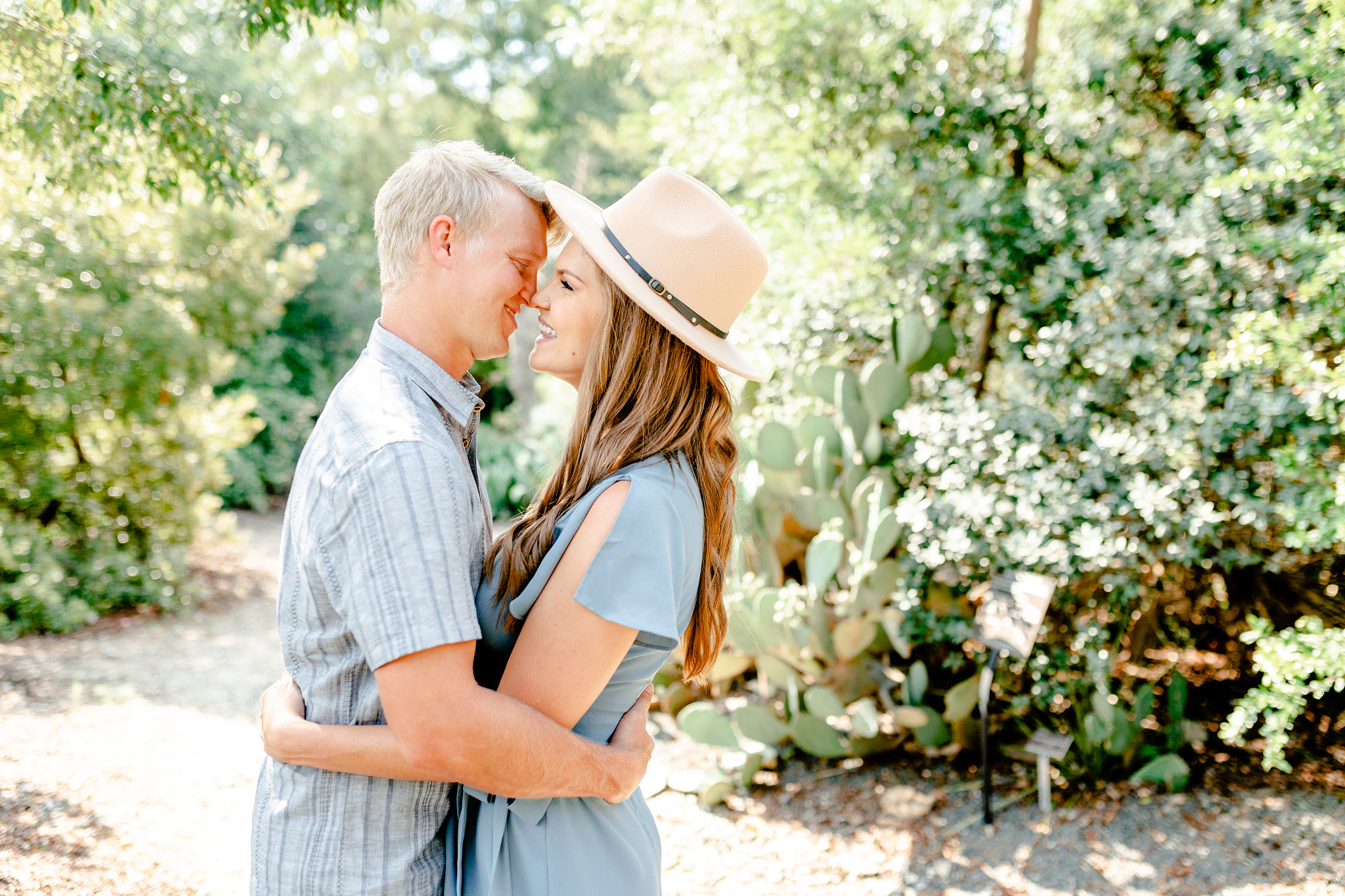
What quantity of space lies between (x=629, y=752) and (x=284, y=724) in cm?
57

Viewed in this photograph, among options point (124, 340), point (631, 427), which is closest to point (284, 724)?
point (631, 427)

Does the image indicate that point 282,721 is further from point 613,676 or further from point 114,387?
point 114,387

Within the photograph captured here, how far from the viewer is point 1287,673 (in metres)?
2.85

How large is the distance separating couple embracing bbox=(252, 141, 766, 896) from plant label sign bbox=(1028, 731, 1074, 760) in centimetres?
252

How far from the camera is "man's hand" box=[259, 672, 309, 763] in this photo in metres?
1.35

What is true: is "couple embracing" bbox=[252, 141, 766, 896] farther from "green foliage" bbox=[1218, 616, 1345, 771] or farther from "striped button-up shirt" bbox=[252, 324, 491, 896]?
"green foliage" bbox=[1218, 616, 1345, 771]

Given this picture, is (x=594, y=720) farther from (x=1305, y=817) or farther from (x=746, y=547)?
(x=1305, y=817)

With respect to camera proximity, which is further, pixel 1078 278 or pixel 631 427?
pixel 1078 278

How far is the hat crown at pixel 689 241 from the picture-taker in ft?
5.04

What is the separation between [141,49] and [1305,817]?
5592mm

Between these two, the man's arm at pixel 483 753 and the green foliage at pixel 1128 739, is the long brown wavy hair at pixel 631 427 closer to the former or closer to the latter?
the man's arm at pixel 483 753

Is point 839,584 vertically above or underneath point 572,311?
underneath

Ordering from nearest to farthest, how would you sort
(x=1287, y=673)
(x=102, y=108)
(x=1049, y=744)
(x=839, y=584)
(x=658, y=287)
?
1. (x=658, y=287)
2. (x=1287, y=673)
3. (x=102, y=108)
4. (x=1049, y=744)
5. (x=839, y=584)

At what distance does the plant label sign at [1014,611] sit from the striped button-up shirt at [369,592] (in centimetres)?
263
